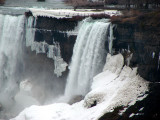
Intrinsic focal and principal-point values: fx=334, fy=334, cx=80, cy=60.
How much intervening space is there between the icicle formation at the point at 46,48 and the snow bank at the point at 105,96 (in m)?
10.9

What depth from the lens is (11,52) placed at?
4722cm

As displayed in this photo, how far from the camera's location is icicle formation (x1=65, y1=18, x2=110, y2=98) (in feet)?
110

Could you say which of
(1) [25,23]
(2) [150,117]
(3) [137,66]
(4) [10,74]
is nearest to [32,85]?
(4) [10,74]

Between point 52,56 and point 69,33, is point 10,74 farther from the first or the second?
point 69,33

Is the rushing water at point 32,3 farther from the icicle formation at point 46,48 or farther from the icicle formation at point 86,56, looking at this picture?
the icicle formation at point 86,56

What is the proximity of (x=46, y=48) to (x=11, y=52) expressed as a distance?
6093 mm

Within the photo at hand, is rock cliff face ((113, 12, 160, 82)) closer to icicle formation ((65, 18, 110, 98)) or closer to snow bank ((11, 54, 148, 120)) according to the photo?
snow bank ((11, 54, 148, 120))

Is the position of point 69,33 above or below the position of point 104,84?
above

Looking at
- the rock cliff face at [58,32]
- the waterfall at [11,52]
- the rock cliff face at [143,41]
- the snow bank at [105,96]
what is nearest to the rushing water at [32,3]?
the waterfall at [11,52]

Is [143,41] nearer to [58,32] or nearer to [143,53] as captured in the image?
[143,53]

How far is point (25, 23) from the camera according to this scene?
4650 cm

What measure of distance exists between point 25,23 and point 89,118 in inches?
965

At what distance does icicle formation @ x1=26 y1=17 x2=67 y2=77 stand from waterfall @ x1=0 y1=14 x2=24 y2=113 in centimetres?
118

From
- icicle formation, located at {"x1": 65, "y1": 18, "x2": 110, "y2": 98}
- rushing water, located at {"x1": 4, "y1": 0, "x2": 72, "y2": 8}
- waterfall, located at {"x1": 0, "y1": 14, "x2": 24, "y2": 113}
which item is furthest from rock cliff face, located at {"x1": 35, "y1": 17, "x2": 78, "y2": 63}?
rushing water, located at {"x1": 4, "y1": 0, "x2": 72, "y2": 8}
